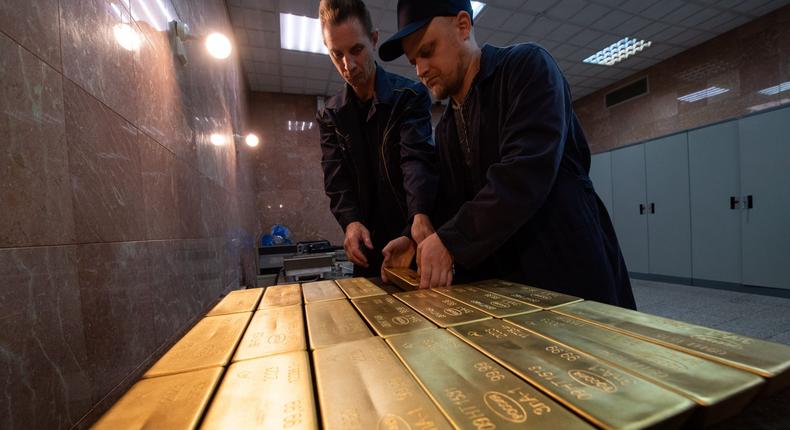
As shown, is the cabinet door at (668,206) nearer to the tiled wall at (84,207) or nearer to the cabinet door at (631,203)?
the cabinet door at (631,203)

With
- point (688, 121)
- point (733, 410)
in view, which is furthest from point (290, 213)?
point (688, 121)

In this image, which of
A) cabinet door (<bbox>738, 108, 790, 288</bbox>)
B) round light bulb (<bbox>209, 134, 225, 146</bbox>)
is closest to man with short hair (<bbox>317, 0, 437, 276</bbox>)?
round light bulb (<bbox>209, 134, 225, 146</bbox>)

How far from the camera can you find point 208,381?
400 millimetres

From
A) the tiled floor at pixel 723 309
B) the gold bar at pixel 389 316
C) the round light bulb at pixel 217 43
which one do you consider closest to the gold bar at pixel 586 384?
the gold bar at pixel 389 316

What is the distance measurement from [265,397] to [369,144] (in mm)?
1362

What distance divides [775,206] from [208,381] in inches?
225

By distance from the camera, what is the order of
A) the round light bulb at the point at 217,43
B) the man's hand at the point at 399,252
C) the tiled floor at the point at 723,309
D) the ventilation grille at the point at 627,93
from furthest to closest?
the ventilation grille at the point at 627,93 → the tiled floor at the point at 723,309 → the round light bulb at the point at 217,43 → the man's hand at the point at 399,252

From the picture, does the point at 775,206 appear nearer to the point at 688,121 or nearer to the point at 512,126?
the point at 688,121

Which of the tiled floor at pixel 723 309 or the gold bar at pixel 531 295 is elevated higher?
the gold bar at pixel 531 295

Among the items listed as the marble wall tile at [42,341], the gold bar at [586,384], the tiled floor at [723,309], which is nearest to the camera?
the gold bar at [586,384]

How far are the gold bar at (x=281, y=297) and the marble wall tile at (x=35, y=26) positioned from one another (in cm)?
71

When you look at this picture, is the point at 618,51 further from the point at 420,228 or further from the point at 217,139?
the point at 217,139

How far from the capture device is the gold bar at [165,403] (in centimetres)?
32

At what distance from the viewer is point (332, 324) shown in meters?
0.60
